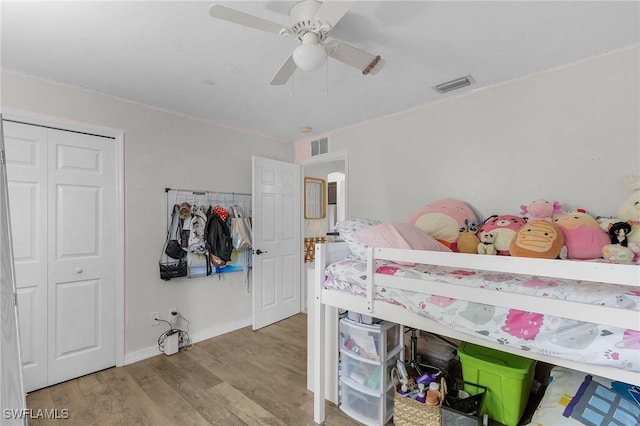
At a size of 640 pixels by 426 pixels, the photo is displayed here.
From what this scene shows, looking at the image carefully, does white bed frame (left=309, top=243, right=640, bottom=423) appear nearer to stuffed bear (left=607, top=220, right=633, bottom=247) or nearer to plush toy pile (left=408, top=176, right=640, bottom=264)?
plush toy pile (left=408, top=176, right=640, bottom=264)

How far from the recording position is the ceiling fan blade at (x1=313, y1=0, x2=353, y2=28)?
1145 millimetres

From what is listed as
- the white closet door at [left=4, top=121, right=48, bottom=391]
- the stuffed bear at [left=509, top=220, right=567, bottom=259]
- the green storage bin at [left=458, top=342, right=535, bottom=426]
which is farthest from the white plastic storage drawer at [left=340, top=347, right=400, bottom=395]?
the white closet door at [left=4, top=121, right=48, bottom=391]

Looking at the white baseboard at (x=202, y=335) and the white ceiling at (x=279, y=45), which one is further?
the white baseboard at (x=202, y=335)

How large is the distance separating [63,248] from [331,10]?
8.49 ft

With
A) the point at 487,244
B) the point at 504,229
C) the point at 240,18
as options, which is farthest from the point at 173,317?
the point at 504,229

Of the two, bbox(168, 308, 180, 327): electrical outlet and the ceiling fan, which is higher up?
the ceiling fan

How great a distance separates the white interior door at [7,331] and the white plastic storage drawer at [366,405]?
1.62 m

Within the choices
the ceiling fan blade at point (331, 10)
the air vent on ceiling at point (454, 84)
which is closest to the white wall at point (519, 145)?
the air vent on ceiling at point (454, 84)

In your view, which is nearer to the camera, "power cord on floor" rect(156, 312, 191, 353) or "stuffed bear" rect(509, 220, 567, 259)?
"stuffed bear" rect(509, 220, 567, 259)

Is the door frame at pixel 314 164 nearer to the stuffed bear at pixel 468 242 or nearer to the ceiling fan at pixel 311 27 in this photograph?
the stuffed bear at pixel 468 242

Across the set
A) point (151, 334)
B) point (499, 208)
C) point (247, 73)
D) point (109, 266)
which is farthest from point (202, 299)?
point (499, 208)

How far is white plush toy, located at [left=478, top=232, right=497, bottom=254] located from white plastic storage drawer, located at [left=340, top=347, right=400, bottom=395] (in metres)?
0.87

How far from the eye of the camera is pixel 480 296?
4.07 ft

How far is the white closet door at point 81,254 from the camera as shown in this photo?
229cm
